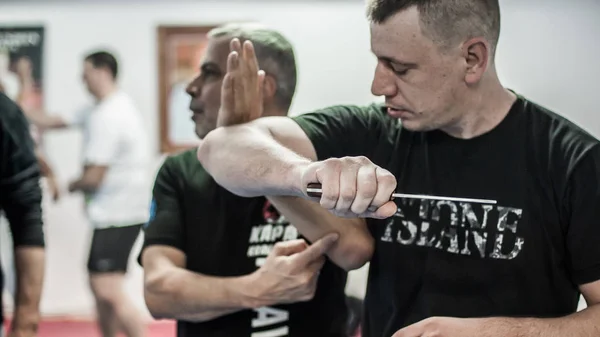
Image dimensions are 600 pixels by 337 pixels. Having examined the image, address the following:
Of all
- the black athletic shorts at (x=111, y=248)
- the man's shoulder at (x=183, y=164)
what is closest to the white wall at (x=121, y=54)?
the black athletic shorts at (x=111, y=248)

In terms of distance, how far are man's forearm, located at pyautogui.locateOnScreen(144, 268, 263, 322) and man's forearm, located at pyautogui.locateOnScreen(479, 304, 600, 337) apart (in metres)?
0.37

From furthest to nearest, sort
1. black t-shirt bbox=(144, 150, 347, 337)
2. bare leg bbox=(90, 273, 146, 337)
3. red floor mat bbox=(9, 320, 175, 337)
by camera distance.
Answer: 1. red floor mat bbox=(9, 320, 175, 337)
2. bare leg bbox=(90, 273, 146, 337)
3. black t-shirt bbox=(144, 150, 347, 337)

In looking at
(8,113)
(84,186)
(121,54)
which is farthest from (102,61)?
(8,113)

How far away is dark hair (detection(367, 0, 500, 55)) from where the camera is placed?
0.99 m

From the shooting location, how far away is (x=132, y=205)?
2842mm

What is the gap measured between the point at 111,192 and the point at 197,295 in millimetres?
1810

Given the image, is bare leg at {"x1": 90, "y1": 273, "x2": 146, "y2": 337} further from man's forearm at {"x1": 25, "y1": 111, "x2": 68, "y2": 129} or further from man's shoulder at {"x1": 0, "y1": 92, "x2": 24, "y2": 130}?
man's shoulder at {"x1": 0, "y1": 92, "x2": 24, "y2": 130}

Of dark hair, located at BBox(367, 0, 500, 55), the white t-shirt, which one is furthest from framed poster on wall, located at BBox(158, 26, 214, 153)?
dark hair, located at BBox(367, 0, 500, 55)

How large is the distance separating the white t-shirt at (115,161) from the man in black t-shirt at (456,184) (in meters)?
1.82

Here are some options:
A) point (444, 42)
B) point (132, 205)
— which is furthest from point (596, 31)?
point (132, 205)

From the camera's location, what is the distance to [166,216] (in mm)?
1207

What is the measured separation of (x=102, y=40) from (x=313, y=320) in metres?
2.56

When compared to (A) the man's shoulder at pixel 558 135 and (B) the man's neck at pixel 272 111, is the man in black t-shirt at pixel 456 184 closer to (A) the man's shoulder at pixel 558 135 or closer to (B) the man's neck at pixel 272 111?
(A) the man's shoulder at pixel 558 135

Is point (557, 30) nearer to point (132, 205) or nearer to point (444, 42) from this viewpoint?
point (444, 42)
